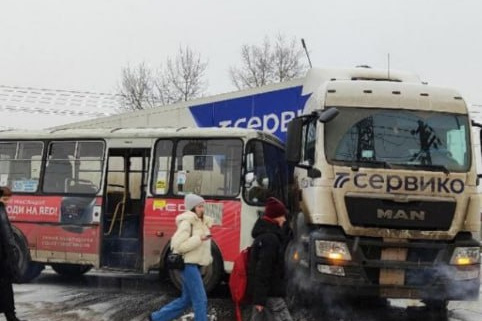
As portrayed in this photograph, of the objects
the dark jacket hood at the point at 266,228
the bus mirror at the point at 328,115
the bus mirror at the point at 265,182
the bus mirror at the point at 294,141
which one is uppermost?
the bus mirror at the point at 328,115

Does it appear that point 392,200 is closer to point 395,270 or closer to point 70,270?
point 395,270

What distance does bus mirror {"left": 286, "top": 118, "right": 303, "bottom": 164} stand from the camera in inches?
333

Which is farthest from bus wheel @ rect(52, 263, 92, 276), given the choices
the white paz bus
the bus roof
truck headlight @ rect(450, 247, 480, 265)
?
truck headlight @ rect(450, 247, 480, 265)

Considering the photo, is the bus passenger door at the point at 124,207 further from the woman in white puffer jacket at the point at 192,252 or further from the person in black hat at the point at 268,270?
the person in black hat at the point at 268,270

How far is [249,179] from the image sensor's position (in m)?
9.70

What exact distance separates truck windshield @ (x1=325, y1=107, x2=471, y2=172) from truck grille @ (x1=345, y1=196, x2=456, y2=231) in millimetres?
472

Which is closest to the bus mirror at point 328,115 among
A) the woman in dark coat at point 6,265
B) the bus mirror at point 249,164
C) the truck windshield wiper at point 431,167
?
the truck windshield wiper at point 431,167

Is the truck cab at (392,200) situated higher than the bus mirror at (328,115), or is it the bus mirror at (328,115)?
the bus mirror at (328,115)

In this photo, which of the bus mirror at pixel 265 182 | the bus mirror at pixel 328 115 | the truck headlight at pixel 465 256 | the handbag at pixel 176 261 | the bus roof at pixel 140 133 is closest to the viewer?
the handbag at pixel 176 261

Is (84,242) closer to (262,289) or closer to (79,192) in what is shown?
(79,192)

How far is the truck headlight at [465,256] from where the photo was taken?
782cm

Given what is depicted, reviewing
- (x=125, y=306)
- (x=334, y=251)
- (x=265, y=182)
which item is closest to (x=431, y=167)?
(x=334, y=251)

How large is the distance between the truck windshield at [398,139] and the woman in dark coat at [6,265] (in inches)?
160

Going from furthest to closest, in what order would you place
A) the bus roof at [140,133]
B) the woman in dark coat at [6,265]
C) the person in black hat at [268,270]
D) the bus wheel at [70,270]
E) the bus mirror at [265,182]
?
the bus wheel at [70,270] < the bus roof at [140,133] < the bus mirror at [265,182] < the woman in dark coat at [6,265] < the person in black hat at [268,270]
